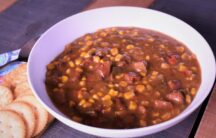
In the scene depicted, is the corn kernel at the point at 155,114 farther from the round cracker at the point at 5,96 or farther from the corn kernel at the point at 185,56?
the round cracker at the point at 5,96

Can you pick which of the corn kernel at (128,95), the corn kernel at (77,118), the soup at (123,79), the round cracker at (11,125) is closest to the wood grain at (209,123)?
the soup at (123,79)

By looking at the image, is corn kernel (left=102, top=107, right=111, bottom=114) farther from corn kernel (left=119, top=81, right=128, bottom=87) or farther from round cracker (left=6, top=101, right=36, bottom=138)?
round cracker (left=6, top=101, right=36, bottom=138)

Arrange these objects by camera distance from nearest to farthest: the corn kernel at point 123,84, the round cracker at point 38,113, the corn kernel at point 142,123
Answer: the corn kernel at point 142,123 → the round cracker at point 38,113 → the corn kernel at point 123,84

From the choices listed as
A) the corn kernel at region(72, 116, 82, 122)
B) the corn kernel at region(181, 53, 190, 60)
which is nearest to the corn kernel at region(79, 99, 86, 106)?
the corn kernel at region(72, 116, 82, 122)

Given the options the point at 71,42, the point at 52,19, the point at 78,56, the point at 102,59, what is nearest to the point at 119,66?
the point at 102,59

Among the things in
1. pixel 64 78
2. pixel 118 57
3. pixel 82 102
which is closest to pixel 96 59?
pixel 118 57

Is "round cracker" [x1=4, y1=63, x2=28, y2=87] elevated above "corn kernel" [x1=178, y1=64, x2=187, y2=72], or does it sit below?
below

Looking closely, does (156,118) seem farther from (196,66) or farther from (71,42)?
(71,42)
